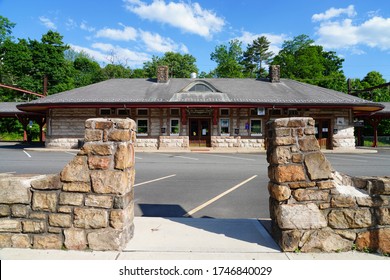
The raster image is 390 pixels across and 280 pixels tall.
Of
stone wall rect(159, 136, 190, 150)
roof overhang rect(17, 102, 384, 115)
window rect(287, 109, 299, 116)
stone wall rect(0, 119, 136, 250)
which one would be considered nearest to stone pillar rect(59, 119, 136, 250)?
stone wall rect(0, 119, 136, 250)

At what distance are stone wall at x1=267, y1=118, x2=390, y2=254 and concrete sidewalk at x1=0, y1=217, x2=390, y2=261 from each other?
16 cm

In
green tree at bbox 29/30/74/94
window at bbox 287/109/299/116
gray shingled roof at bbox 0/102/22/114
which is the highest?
green tree at bbox 29/30/74/94

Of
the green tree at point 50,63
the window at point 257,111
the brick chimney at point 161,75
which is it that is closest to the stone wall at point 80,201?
the window at point 257,111

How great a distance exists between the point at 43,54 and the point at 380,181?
54.6 meters

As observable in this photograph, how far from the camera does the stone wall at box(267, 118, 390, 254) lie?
343cm

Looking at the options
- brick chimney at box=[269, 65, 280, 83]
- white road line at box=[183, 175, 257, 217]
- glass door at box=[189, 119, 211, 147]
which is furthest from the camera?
brick chimney at box=[269, 65, 280, 83]

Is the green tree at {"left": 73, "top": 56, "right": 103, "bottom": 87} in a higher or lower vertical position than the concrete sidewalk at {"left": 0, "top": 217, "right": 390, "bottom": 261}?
higher

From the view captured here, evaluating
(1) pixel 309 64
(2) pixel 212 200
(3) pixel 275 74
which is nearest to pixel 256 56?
(1) pixel 309 64

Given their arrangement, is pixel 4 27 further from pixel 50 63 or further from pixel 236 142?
pixel 236 142

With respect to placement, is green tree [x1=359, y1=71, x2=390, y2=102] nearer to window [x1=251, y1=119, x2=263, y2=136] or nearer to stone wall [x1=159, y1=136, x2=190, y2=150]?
window [x1=251, y1=119, x2=263, y2=136]

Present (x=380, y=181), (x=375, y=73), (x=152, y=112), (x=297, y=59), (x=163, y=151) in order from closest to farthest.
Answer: (x=380, y=181) → (x=163, y=151) → (x=152, y=112) → (x=375, y=73) → (x=297, y=59)

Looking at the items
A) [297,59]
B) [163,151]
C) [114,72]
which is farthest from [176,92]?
[297,59]
